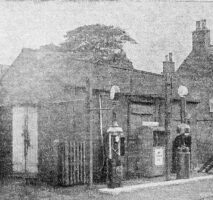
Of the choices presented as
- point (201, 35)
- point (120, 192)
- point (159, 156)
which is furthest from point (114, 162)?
point (201, 35)

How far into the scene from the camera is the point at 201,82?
27.4m

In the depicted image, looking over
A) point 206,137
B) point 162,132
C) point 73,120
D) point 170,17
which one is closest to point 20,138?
point 73,120

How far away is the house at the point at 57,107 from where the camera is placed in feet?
43.4

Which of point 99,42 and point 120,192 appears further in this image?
point 99,42

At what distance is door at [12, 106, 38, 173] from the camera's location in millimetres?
14195

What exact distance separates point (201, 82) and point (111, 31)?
6.67 meters

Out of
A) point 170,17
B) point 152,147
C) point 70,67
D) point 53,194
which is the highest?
point 170,17

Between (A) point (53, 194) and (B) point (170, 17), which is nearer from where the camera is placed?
(A) point (53, 194)

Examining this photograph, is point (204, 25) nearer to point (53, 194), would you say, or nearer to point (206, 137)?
point (206, 137)

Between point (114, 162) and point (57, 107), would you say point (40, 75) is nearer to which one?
point (57, 107)

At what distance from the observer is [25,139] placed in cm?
1433

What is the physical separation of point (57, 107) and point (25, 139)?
175 cm

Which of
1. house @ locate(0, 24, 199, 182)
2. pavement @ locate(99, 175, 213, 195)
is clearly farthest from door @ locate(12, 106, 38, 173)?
pavement @ locate(99, 175, 213, 195)

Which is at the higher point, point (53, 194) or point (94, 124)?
point (94, 124)
